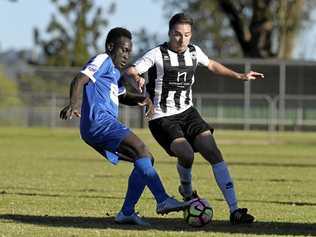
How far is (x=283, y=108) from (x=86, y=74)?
35924mm

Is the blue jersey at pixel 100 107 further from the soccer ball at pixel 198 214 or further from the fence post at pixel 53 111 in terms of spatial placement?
the fence post at pixel 53 111

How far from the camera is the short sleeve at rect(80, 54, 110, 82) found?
947 cm

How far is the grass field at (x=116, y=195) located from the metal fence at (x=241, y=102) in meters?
16.8

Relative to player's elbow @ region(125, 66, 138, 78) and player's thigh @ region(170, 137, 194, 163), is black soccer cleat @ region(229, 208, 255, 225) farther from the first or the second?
player's elbow @ region(125, 66, 138, 78)

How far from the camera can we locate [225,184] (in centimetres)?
1016

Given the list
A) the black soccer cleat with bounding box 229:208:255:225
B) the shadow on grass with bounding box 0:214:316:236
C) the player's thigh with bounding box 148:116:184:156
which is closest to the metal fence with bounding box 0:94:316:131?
Result: the player's thigh with bounding box 148:116:184:156

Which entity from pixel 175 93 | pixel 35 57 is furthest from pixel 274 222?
pixel 35 57

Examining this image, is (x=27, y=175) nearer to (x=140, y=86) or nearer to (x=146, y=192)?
(x=146, y=192)

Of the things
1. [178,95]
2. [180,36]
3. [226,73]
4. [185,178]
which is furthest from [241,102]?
[180,36]

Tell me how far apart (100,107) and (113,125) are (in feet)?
0.72

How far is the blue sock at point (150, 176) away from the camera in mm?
9523

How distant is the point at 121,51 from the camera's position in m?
9.73

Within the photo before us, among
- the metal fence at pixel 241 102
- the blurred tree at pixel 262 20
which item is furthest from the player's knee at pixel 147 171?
the blurred tree at pixel 262 20

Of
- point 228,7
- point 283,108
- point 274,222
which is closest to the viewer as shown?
point 274,222
